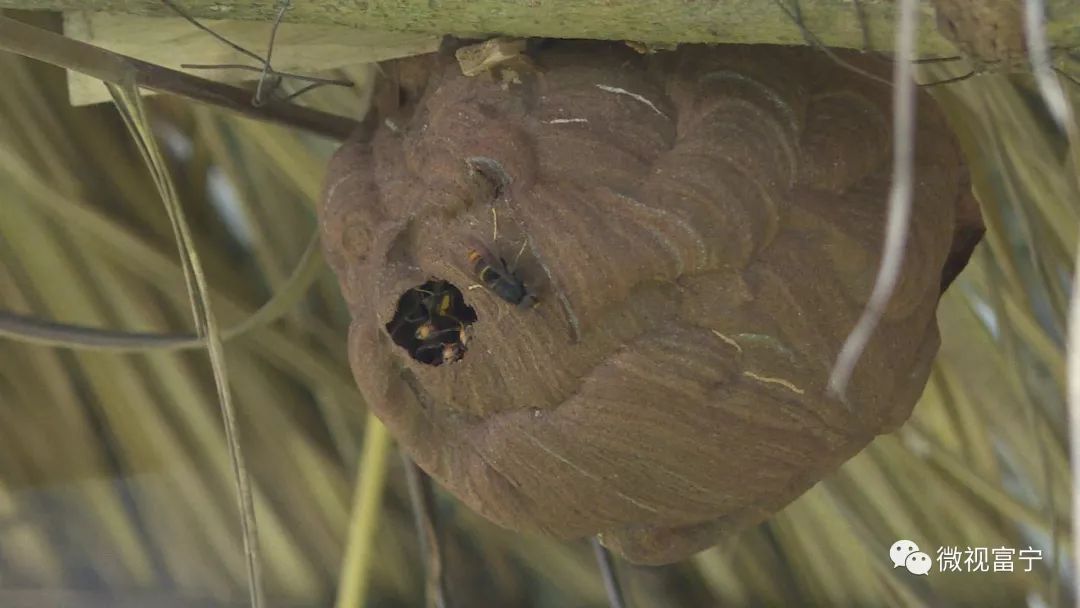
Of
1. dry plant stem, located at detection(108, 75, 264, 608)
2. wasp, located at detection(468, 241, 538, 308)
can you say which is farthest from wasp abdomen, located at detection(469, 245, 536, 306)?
dry plant stem, located at detection(108, 75, 264, 608)

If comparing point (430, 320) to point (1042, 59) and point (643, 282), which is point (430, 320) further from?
point (1042, 59)

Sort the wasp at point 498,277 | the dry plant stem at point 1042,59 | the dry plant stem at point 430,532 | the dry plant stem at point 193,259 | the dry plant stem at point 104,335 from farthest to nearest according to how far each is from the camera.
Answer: the dry plant stem at point 430,532, the dry plant stem at point 104,335, the dry plant stem at point 193,259, the wasp at point 498,277, the dry plant stem at point 1042,59

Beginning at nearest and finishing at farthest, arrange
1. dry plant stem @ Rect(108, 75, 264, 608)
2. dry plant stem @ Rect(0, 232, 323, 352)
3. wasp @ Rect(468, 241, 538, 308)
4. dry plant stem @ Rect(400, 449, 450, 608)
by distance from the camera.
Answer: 1. wasp @ Rect(468, 241, 538, 308)
2. dry plant stem @ Rect(108, 75, 264, 608)
3. dry plant stem @ Rect(0, 232, 323, 352)
4. dry plant stem @ Rect(400, 449, 450, 608)

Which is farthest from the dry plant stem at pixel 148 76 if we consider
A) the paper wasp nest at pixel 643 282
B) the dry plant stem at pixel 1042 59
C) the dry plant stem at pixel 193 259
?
the dry plant stem at pixel 1042 59

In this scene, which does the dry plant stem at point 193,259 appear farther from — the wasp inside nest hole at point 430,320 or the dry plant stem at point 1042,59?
the dry plant stem at point 1042,59

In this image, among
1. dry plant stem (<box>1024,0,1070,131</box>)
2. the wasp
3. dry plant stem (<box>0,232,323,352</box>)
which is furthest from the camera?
dry plant stem (<box>0,232,323,352</box>)

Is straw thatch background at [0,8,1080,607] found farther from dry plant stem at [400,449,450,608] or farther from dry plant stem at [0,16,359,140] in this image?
dry plant stem at [0,16,359,140]
